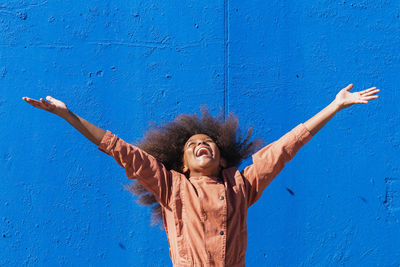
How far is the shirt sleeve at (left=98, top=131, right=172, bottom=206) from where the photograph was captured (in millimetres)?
2432

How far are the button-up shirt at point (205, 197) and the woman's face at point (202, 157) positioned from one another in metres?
0.04

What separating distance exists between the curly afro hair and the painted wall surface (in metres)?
0.36

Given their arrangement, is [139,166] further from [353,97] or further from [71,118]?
[353,97]

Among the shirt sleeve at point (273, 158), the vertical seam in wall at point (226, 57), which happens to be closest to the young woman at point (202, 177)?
the shirt sleeve at point (273, 158)

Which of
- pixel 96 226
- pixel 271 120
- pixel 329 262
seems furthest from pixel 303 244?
pixel 96 226

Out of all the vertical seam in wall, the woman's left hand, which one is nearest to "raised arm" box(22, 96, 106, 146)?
the vertical seam in wall

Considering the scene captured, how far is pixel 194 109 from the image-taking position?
10.9ft

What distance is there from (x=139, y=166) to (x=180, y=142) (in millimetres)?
436

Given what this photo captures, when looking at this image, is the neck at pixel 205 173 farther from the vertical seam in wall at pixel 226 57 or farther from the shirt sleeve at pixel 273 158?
the vertical seam in wall at pixel 226 57

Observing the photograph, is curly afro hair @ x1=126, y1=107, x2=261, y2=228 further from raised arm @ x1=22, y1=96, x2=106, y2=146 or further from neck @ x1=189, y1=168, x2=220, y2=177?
raised arm @ x1=22, y1=96, x2=106, y2=146

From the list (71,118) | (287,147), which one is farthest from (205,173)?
(71,118)

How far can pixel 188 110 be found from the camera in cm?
331

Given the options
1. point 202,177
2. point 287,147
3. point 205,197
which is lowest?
point 205,197

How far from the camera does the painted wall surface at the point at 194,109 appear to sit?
10.4 ft
